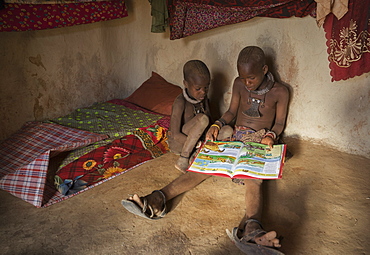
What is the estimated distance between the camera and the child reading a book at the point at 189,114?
2.35m

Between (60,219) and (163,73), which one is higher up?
(163,73)

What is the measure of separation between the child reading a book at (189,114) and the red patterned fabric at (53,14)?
1516 mm

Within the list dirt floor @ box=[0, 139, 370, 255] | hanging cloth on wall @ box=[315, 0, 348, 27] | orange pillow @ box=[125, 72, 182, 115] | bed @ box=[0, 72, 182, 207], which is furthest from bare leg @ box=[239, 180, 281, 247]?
orange pillow @ box=[125, 72, 182, 115]

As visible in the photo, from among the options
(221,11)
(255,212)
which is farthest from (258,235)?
(221,11)

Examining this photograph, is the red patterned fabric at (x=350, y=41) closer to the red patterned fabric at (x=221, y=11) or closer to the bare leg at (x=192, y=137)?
the red patterned fabric at (x=221, y=11)

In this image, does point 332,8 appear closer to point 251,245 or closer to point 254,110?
point 254,110

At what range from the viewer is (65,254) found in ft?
5.08

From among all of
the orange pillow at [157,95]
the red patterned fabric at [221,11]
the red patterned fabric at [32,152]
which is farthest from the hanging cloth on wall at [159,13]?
the red patterned fabric at [32,152]

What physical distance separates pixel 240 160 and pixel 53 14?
249 cm

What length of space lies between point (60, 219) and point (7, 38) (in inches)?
86.1

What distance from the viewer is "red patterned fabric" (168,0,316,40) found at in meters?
2.26

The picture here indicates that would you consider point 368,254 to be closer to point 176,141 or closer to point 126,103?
point 176,141

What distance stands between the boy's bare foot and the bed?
1.30m

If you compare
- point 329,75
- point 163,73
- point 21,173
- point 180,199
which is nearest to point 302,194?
point 180,199
